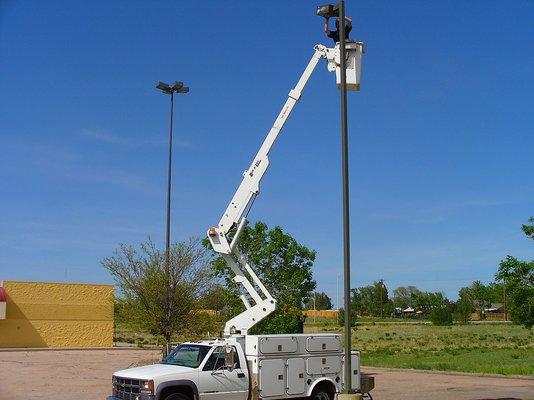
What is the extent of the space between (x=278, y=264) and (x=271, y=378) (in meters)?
18.9

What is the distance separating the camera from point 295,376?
1598 centimetres

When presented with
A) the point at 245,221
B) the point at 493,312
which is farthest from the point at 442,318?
the point at 245,221

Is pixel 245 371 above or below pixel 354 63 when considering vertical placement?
below

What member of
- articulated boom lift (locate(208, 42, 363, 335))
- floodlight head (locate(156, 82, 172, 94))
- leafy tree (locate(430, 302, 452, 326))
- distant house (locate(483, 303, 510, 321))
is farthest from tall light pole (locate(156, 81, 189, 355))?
distant house (locate(483, 303, 510, 321))

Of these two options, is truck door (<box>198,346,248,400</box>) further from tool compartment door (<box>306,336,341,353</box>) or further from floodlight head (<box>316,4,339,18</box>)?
floodlight head (<box>316,4,339,18</box>)

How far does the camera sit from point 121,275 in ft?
94.1

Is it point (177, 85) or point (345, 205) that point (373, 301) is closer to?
point (177, 85)

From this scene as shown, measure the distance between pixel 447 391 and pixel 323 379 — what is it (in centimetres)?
786

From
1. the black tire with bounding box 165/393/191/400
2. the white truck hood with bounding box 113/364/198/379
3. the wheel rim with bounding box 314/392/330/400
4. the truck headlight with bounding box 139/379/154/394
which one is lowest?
the wheel rim with bounding box 314/392/330/400

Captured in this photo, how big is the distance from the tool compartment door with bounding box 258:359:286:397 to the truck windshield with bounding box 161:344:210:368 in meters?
1.33

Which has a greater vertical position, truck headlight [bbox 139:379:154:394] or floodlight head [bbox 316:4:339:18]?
floodlight head [bbox 316:4:339:18]

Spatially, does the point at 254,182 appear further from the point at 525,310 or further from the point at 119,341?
the point at 119,341

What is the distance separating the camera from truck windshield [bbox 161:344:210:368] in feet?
50.0

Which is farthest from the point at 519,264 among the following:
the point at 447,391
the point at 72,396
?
the point at 72,396
